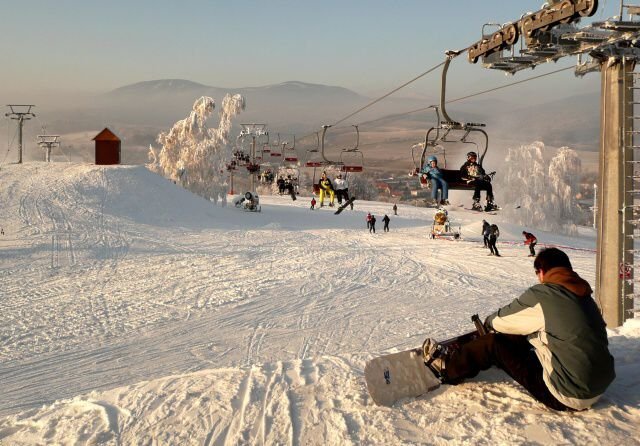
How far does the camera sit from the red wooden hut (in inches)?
1805

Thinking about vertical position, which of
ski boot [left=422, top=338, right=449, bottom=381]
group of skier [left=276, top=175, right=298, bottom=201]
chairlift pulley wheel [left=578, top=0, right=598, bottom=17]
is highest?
chairlift pulley wheel [left=578, top=0, right=598, bottom=17]

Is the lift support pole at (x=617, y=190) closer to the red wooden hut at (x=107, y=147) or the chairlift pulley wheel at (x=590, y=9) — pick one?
the chairlift pulley wheel at (x=590, y=9)

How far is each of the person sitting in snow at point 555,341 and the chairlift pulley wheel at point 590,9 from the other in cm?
364

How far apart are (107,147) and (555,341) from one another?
47183mm

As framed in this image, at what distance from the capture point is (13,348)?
11.3 m

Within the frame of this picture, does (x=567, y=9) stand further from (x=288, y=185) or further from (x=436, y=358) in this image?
(x=288, y=185)

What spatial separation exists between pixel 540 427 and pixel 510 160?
60.0m

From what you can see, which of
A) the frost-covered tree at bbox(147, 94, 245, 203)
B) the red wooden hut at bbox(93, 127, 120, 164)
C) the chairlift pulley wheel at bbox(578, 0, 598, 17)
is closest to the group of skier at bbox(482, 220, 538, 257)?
the chairlift pulley wheel at bbox(578, 0, 598, 17)

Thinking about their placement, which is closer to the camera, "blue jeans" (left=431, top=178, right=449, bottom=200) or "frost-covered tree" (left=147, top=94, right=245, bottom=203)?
"blue jeans" (left=431, top=178, right=449, bottom=200)

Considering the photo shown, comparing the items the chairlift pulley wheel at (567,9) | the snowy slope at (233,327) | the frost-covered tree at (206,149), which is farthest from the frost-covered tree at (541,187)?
the chairlift pulley wheel at (567,9)

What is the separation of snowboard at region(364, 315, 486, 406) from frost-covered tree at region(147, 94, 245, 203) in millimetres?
47405

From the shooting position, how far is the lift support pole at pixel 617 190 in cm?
959

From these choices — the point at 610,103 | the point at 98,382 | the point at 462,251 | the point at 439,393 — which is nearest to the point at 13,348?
the point at 98,382

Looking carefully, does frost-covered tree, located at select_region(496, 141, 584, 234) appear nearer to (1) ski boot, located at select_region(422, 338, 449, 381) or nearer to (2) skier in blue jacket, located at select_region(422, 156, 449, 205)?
(2) skier in blue jacket, located at select_region(422, 156, 449, 205)
